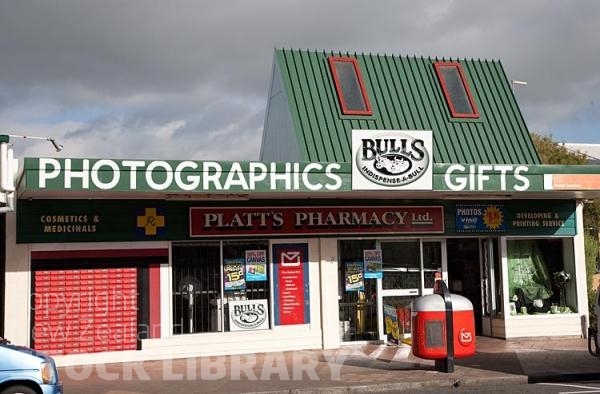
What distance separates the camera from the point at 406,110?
59.6 ft

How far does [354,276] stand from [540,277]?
457 cm

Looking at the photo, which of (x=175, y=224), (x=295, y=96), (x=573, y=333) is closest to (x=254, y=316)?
(x=175, y=224)

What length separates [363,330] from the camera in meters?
16.1

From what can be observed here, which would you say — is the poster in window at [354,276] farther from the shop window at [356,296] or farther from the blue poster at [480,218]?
the blue poster at [480,218]

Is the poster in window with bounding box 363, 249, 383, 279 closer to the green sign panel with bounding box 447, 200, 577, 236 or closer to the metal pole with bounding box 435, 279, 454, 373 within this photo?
the green sign panel with bounding box 447, 200, 577, 236

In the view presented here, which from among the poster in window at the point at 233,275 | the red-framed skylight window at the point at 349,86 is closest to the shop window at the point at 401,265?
the poster in window at the point at 233,275

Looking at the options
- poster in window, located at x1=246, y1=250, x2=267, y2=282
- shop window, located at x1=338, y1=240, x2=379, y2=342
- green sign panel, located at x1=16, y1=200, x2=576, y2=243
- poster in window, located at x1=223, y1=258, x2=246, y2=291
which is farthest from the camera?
shop window, located at x1=338, y1=240, x2=379, y2=342

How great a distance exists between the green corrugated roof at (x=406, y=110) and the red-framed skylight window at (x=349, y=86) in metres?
0.15

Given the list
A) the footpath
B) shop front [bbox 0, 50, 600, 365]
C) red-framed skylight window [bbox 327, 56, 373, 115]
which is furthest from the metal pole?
red-framed skylight window [bbox 327, 56, 373, 115]

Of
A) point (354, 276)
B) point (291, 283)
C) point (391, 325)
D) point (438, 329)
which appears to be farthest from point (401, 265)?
point (438, 329)

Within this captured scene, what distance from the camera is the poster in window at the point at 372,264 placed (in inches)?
635

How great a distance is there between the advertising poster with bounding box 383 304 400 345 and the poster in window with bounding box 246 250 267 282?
285 centimetres

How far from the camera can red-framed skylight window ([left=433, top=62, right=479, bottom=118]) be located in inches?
727

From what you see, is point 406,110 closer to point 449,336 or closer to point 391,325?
point 391,325
